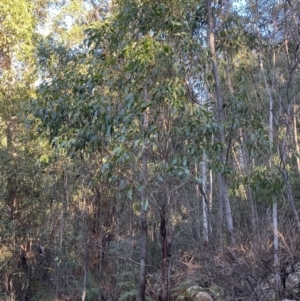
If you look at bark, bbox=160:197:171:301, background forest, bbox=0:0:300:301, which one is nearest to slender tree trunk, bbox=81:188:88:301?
background forest, bbox=0:0:300:301

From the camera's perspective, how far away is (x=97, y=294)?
35.9 feet

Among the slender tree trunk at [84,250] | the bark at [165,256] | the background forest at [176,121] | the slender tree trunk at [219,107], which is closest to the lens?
the background forest at [176,121]

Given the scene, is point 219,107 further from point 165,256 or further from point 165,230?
point 165,256

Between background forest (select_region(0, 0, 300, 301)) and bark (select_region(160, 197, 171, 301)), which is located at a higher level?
background forest (select_region(0, 0, 300, 301))

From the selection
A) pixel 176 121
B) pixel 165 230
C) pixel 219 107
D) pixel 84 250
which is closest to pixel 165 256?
pixel 165 230

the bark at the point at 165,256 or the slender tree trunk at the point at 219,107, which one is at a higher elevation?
the slender tree trunk at the point at 219,107

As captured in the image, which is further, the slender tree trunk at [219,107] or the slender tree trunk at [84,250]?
the slender tree trunk at [84,250]

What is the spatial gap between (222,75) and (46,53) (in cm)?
345

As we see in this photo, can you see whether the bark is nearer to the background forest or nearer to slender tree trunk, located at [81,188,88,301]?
the background forest

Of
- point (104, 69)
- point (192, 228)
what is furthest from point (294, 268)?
point (192, 228)

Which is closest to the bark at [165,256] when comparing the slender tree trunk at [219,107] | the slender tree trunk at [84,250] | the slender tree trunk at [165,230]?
the slender tree trunk at [165,230]

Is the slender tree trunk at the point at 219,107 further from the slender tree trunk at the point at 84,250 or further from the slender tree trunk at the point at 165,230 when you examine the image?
the slender tree trunk at the point at 84,250

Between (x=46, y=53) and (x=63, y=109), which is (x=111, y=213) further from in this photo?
(x=63, y=109)

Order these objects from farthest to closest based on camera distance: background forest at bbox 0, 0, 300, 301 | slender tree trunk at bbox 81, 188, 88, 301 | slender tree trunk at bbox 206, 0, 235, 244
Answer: slender tree trunk at bbox 81, 188, 88, 301 → slender tree trunk at bbox 206, 0, 235, 244 → background forest at bbox 0, 0, 300, 301
